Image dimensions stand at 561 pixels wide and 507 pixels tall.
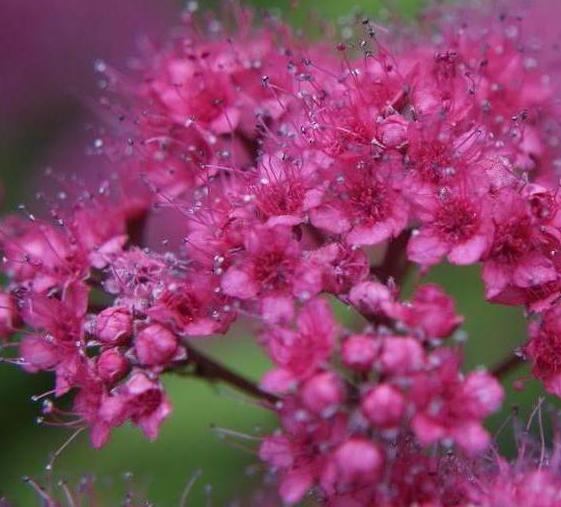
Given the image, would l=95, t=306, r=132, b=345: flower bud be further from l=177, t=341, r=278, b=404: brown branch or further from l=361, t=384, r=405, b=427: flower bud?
l=361, t=384, r=405, b=427: flower bud

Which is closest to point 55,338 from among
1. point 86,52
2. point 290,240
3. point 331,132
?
point 290,240

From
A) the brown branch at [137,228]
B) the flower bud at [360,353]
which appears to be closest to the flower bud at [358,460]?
the flower bud at [360,353]

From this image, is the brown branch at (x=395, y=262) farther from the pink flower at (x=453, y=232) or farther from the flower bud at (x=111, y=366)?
the flower bud at (x=111, y=366)

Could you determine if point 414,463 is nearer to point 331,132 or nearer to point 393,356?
point 393,356

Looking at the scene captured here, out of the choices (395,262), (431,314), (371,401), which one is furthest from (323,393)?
(395,262)

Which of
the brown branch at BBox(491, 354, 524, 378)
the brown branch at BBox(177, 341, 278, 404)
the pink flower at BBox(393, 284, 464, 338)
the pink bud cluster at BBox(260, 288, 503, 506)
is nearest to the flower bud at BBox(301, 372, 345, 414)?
the pink bud cluster at BBox(260, 288, 503, 506)

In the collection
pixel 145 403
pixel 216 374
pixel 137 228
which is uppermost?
pixel 137 228

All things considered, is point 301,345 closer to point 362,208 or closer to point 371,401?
point 371,401

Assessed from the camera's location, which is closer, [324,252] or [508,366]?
[324,252]
